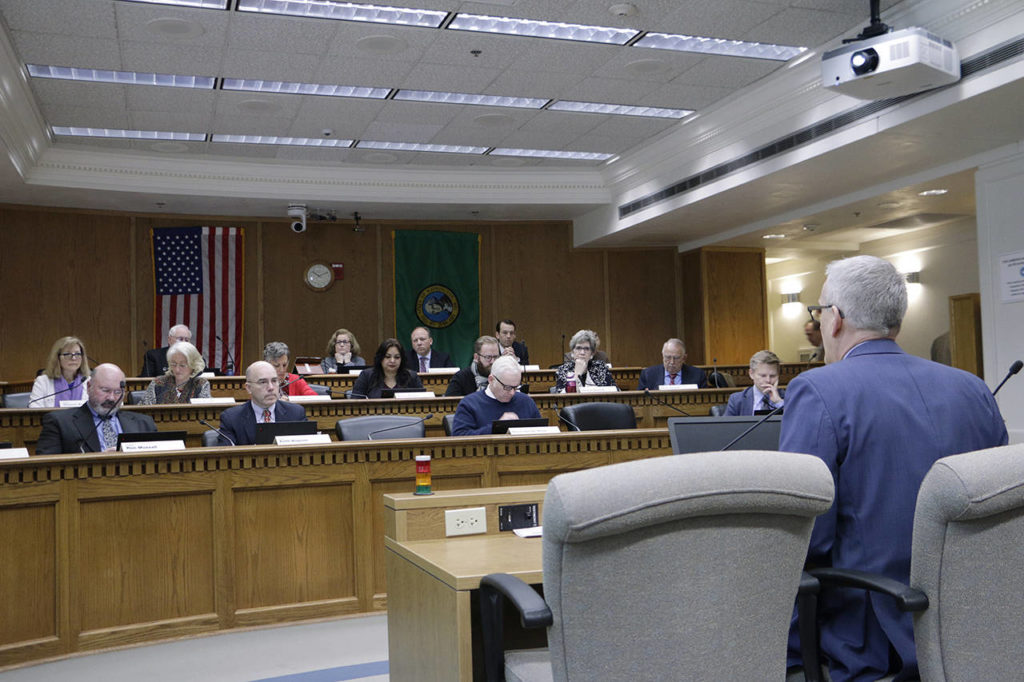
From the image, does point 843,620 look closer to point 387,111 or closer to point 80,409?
point 80,409

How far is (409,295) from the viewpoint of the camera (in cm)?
1178

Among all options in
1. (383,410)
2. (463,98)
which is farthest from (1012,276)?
(383,410)

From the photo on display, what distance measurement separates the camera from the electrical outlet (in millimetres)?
2594

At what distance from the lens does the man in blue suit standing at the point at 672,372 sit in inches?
326

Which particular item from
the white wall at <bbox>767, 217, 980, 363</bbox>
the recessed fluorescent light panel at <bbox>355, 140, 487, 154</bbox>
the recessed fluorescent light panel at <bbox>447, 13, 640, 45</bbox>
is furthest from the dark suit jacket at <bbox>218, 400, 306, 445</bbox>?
the white wall at <bbox>767, 217, 980, 363</bbox>

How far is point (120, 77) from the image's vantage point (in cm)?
732

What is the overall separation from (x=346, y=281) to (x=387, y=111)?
388cm

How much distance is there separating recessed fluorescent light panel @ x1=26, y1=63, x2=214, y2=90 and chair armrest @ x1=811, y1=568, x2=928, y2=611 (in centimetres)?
677

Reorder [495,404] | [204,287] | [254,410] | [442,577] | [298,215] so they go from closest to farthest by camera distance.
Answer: [442,577]
[254,410]
[495,404]
[298,215]
[204,287]

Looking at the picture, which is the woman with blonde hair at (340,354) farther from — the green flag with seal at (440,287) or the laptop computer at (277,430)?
the laptop computer at (277,430)

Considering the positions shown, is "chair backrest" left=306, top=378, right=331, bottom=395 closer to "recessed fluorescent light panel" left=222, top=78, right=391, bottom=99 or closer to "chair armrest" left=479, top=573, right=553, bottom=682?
"recessed fluorescent light panel" left=222, top=78, right=391, bottom=99

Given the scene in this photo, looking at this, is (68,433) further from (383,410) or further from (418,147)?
(418,147)

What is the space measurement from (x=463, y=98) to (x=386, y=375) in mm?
2479

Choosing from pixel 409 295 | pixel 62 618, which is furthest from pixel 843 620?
pixel 409 295
